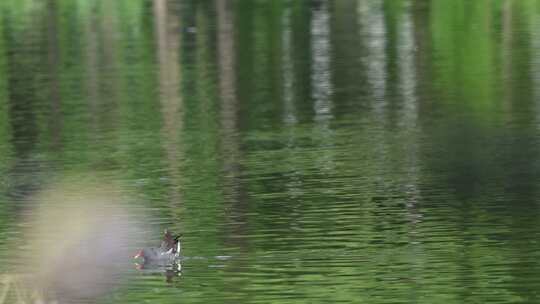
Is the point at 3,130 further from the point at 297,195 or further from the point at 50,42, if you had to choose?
the point at 50,42

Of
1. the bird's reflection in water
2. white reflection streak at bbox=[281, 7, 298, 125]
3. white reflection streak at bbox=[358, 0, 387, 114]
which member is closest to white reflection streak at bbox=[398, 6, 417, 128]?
white reflection streak at bbox=[358, 0, 387, 114]

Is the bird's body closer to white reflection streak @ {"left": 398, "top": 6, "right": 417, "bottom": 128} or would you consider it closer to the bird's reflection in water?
the bird's reflection in water

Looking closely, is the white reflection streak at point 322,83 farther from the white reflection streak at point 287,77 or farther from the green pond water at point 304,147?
the white reflection streak at point 287,77

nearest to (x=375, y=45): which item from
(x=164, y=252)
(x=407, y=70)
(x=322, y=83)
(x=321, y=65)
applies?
(x=321, y=65)

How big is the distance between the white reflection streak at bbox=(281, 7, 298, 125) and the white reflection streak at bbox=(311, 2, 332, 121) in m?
0.70

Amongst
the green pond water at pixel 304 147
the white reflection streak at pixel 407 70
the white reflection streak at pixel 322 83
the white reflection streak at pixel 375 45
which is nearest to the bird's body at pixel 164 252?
the green pond water at pixel 304 147

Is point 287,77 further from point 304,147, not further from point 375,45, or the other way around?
point 304,147

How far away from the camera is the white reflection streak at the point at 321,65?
46.6 meters

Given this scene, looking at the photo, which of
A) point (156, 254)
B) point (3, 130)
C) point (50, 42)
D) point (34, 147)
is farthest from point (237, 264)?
point (50, 42)

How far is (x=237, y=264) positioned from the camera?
26516mm

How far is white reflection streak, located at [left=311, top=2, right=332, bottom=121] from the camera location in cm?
4656

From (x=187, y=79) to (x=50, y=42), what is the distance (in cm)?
1812

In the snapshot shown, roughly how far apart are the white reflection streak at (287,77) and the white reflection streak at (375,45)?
250cm

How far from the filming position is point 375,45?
6419 centimetres
